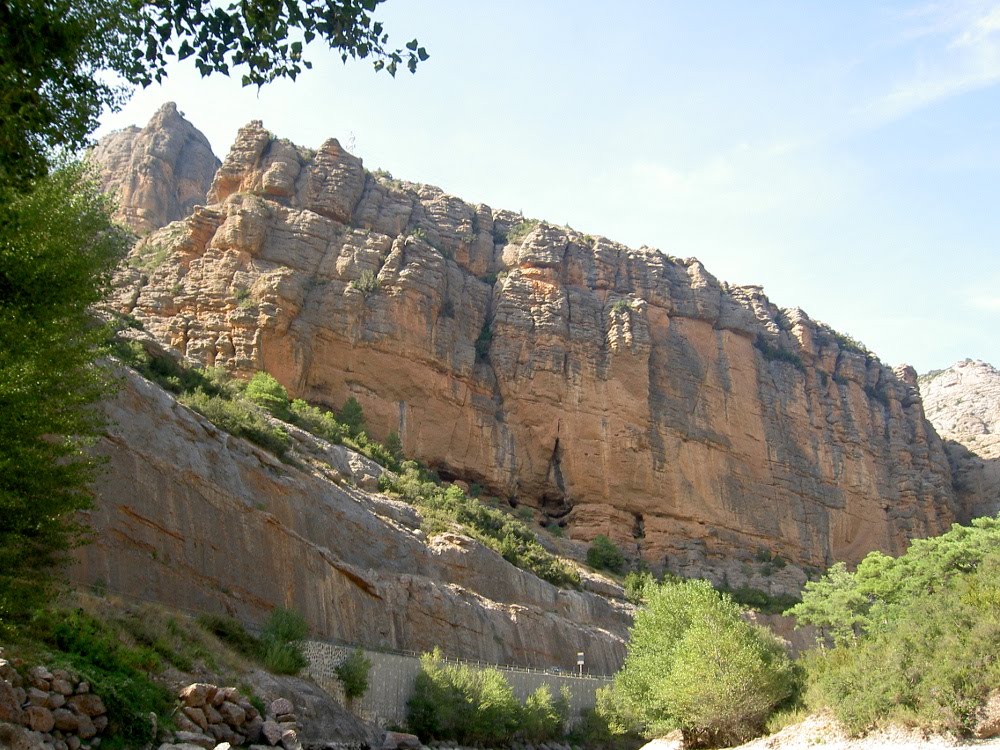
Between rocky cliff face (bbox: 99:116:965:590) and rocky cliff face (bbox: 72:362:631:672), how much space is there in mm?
13562

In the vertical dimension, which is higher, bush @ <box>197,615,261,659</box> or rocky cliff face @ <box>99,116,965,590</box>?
rocky cliff face @ <box>99,116,965,590</box>

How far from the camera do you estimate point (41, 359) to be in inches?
498

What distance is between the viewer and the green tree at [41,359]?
1232cm

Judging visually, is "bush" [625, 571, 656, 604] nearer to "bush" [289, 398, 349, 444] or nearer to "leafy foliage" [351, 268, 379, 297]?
"bush" [289, 398, 349, 444]

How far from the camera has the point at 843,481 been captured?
64375 mm

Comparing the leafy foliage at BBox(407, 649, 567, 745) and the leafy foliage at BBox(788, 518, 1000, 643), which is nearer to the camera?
the leafy foliage at BBox(407, 649, 567, 745)

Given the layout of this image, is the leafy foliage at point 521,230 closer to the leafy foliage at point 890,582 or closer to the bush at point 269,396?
the bush at point 269,396

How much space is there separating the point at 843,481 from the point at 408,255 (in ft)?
110

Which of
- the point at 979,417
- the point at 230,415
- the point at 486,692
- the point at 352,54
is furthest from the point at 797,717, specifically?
the point at 979,417

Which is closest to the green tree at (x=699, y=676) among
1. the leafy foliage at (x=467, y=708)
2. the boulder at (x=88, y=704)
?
the leafy foliage at (x=467, y=708)

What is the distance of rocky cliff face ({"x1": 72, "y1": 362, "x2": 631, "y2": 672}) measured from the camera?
2348 centimetres

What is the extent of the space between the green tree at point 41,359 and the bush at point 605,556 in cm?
3807

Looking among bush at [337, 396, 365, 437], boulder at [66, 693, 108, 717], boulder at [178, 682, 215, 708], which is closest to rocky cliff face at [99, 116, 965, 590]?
bush at [337, 396, 365, 437]

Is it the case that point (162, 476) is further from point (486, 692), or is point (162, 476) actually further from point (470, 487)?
point (470, 487)
